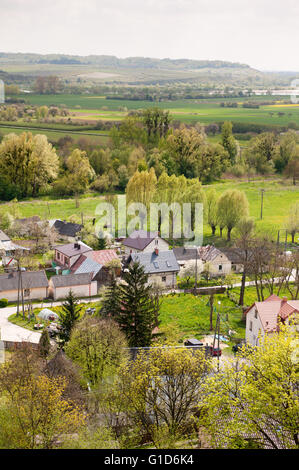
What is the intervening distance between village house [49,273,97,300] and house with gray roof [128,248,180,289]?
367cm

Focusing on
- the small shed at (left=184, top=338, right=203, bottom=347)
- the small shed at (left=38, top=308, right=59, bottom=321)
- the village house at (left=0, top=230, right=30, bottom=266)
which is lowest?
the small shed at (left=38, top=308, right=59, bottom=321)

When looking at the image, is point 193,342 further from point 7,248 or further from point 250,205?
point 250,205

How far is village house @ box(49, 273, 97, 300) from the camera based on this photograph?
36.8 meters

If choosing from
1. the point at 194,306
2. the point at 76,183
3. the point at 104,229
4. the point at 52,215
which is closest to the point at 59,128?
the point at 76,183

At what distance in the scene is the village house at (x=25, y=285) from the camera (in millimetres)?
35969

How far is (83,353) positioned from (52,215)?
36.0m

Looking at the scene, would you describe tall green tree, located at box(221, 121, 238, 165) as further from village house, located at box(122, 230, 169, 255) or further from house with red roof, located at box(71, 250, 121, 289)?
house with red roof, located at box(71, 250, 121, 289)

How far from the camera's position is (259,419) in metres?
15.3

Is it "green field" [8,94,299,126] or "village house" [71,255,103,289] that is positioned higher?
"green field" [8,94,299,126]

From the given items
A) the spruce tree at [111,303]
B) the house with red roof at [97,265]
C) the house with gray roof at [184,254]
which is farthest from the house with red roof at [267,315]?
the house with gray roof at [184,254]

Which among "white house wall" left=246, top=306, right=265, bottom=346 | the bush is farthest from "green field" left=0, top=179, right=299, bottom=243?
"white house wall" left=246, top=306, right=265, bottom=346

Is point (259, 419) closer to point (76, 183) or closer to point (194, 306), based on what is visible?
point (194, 306)

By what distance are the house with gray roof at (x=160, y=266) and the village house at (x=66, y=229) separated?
1006 centimetres

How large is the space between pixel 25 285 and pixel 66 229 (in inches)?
559
